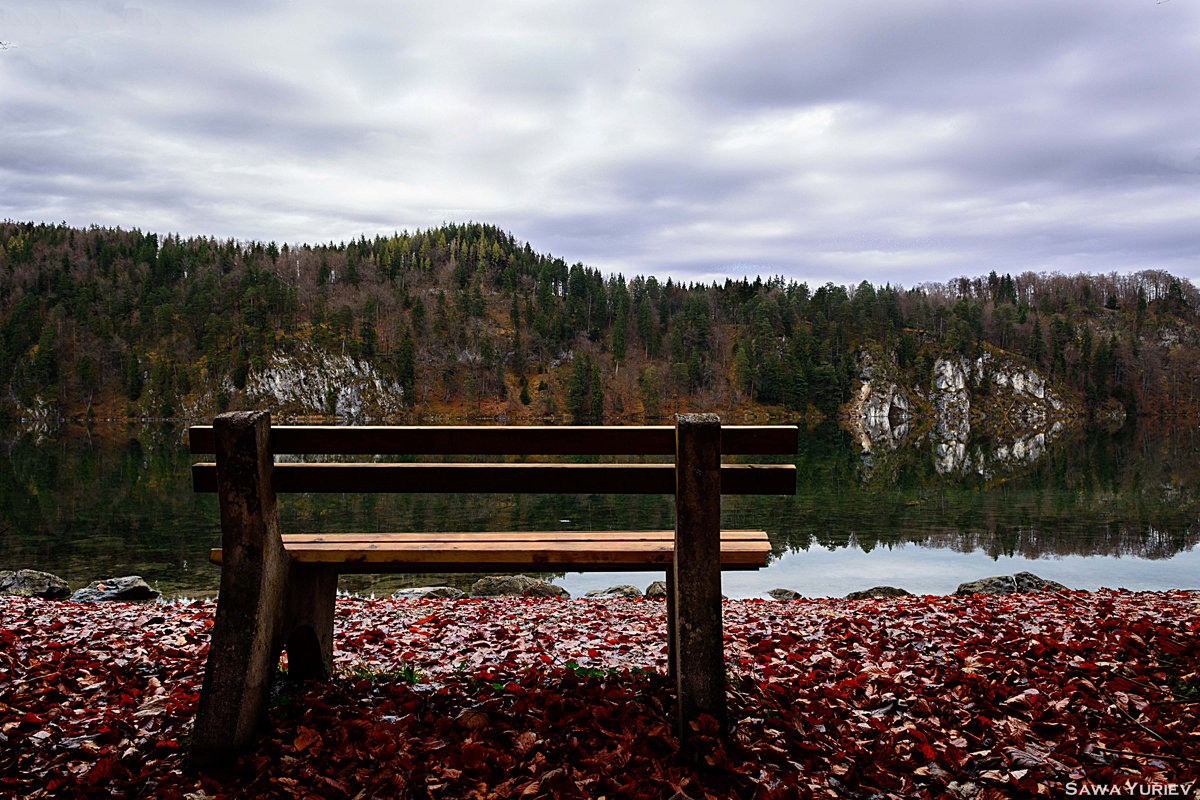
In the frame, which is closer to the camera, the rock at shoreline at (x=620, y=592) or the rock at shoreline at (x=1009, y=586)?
the rock at shoreline at (x=1009, y=586)

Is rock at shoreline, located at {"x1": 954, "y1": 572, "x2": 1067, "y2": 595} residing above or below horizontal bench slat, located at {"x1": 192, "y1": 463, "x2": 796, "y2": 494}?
below

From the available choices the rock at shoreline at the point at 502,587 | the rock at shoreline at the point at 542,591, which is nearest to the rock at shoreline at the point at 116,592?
the rock at shoreline at the point at 502,587

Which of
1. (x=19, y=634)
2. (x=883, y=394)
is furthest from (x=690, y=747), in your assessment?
(x=883, y=394)

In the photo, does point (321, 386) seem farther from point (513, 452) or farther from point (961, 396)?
point (513, 452)

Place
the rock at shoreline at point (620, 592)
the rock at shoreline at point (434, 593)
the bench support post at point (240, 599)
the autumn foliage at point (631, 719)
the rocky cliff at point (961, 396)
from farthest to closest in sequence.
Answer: the rocky cliff at point (961, 396), the rock at shoreline at point (620, 592), the rock at shoreline at point (434, 593), the bench support post at point (240, 599), the autumn foliage at point (631, 719)

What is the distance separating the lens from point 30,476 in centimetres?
3503

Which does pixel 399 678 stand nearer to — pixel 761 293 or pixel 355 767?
pixel 355 767

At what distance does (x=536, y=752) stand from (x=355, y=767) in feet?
2.87

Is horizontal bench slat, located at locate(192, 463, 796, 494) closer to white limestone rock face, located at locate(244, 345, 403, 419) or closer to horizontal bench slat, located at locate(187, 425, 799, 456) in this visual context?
horizontal bench slat, located at locate(187, 425, 799, 456)

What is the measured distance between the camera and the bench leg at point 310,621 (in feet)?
14.0

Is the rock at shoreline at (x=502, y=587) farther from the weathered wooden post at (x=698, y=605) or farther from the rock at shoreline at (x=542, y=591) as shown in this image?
the weathered wooden post at (x=698, y=605)

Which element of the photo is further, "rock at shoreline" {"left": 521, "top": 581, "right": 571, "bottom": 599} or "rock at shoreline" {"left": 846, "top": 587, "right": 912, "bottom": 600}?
"rock at shoreline" {"left": 846, "top": 587, "right": 912, "bottom": 600}

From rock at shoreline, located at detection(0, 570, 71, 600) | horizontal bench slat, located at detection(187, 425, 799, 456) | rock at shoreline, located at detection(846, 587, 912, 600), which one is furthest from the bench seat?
rock at shoreline, located at detection(0, 570, 71, 600)

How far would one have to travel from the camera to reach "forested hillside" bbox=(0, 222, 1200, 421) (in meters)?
121
